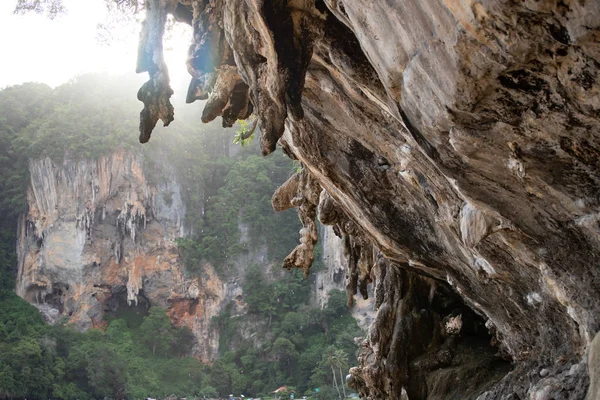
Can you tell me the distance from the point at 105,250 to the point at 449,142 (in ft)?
117

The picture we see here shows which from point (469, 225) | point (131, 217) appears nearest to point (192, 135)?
point (131, 217)

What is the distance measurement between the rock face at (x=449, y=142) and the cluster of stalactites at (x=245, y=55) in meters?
0.01

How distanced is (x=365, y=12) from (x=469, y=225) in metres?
1.76

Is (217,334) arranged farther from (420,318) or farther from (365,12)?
(365,12)

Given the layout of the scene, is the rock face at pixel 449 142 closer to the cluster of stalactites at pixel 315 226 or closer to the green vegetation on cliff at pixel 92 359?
the cluster of stalactites at pixel 315 226

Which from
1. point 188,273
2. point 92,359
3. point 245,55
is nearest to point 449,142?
point 245,55

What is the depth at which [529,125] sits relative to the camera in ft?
9.83

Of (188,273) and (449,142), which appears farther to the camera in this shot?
(188,273)

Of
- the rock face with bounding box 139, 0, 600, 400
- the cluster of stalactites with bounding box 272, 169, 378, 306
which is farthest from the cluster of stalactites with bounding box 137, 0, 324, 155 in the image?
the cluster of stalactites with bounding box 272, 169, 378, 306

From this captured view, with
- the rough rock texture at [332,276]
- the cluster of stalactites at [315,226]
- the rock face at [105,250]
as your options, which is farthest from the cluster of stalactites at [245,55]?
the rock face at [105,250]

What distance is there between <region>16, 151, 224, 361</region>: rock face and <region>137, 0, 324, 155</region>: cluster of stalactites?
3200 cm

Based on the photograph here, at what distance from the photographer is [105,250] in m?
36.5

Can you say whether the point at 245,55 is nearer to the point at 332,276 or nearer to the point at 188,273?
the point at 332,276

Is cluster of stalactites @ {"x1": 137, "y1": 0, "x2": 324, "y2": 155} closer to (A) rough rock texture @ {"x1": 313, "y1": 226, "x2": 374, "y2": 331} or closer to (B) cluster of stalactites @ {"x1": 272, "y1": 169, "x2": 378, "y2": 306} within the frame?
(B) cluster of stalactites @ {"x1": 272, "y1": 169, "x2": 378, "y2": 306}
